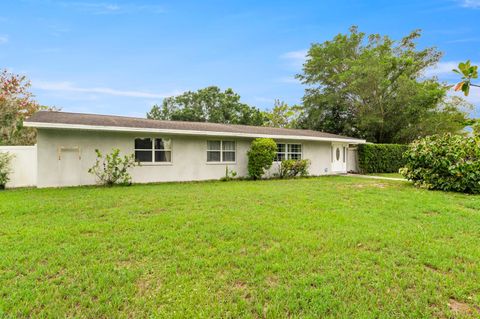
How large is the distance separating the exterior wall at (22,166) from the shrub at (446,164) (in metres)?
15.3

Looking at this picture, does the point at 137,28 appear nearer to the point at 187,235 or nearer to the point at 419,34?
the point at 187,235

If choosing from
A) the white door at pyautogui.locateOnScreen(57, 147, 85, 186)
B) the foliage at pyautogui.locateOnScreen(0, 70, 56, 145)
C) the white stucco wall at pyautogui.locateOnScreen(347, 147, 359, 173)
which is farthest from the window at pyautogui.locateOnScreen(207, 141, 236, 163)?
the foliage at pyautogui.locateOnScreen(0, 70, 56, 145)

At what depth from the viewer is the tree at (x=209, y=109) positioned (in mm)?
32375

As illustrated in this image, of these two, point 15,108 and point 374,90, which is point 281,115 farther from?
point 15,108

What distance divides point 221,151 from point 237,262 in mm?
9592

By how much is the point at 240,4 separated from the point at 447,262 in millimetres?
11867

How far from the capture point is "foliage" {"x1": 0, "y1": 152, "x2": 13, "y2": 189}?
967cm

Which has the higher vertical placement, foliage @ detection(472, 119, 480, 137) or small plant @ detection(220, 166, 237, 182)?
foliage @ detection(472, 119, 480, 137)

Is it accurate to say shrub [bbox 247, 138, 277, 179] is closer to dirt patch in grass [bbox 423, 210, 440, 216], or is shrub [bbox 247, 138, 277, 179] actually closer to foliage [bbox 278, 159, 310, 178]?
foliage [bbox 278, 159, 310, 178]

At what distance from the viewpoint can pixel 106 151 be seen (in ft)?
34.7

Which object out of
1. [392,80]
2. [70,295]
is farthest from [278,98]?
[70,295]

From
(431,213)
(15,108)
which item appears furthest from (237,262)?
(15,108)

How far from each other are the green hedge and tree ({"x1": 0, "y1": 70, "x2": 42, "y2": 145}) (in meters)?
23.1

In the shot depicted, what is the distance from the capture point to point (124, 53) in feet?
48.2
